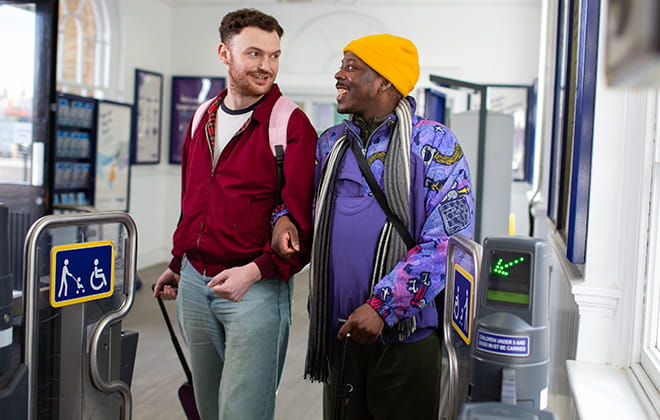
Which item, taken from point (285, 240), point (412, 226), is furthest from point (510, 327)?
point (285, 240)

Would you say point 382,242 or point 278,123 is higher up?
point 278,123

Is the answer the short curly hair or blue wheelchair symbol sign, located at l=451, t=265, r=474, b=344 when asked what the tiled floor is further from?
→ blue wheelchair symbol sign, located at l=451, t=265, r=474, b=344

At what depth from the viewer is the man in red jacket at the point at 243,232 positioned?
1920mm

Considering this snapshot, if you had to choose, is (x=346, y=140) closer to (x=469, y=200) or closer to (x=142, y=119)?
(x=469, y=200)

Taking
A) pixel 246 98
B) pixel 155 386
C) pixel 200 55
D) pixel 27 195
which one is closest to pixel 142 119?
pixel 200 55

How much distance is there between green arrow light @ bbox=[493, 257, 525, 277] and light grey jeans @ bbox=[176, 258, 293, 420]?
1.03 metres

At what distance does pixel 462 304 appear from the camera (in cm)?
122

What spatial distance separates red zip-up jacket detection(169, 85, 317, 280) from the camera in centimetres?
191

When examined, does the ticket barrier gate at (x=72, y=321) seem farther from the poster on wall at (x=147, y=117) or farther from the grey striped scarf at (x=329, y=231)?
the poster on wall at (x=147, y=117)

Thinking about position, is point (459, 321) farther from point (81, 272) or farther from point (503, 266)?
point (81, 272)

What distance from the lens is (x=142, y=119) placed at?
7.86 meters

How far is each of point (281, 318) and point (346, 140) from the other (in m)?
0.59

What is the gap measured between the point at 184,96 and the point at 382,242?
7117 millimetres

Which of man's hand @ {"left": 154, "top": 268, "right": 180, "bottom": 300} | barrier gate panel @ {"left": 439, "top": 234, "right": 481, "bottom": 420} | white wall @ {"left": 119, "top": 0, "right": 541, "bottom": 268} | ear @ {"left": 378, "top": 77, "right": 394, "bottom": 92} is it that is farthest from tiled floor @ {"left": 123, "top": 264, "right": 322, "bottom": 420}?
white wall @ {"left": 119, "top": 0, "right": 541, "bottom": 268}
